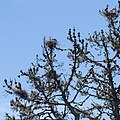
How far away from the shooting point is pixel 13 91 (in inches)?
671

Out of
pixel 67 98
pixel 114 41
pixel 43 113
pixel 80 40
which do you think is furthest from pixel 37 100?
pixel 114 41

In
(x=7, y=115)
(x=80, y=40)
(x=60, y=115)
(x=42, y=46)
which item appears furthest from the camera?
(x=7, y=115)

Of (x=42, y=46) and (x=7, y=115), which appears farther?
(x=7, y=115)

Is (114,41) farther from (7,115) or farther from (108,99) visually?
(7,115)

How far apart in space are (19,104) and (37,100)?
4.04ft

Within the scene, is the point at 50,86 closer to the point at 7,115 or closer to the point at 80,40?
the point at 80,40

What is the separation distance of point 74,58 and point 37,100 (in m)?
2.54

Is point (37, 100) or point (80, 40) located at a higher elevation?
point (80, 40)

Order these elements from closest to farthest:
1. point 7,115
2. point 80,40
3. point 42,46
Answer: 1. point 42,46
2. point 80,40
3. point 7,115

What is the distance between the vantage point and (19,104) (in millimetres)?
18766

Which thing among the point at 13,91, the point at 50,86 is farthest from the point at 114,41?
the point at 13,91

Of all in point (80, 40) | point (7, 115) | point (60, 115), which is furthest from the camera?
point (7, 115)

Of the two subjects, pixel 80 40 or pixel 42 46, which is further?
pixel 80 40

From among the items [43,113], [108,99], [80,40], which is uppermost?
[80,40]
